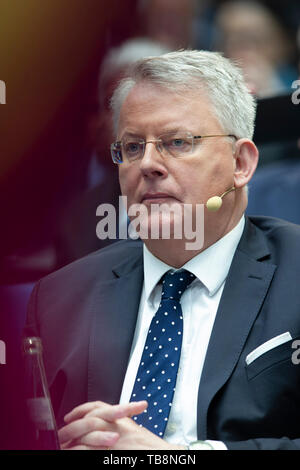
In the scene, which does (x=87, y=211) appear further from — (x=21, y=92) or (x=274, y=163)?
(x=274, y=163)

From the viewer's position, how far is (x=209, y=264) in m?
1.76

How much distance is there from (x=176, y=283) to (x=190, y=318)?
0.10 m

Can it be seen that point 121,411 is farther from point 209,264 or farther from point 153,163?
point 153,163

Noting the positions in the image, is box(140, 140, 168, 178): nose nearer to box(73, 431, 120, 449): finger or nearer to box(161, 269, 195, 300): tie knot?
box(161, 269, 195, 300): tie knot

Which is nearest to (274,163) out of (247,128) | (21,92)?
(247,128)

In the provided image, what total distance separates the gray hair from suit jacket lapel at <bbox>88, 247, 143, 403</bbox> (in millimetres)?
442

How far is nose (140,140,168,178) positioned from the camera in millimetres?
1724

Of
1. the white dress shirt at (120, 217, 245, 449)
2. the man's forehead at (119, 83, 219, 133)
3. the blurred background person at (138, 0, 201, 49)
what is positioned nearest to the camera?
the white dress shirt at (120, 217, 245, 449)

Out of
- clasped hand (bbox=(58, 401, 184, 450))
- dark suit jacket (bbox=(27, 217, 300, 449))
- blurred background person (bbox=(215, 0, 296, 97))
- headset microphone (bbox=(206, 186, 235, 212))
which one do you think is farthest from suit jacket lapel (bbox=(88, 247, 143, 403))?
blurred background person (bbox=(215, 0, 296, 97))

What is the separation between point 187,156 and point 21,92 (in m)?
0.57

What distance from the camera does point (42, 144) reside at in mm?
2035

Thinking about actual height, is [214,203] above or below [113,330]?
above

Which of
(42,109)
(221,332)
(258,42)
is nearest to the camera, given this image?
(221,332)

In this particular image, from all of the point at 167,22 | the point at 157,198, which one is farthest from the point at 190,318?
the point at 167,22
